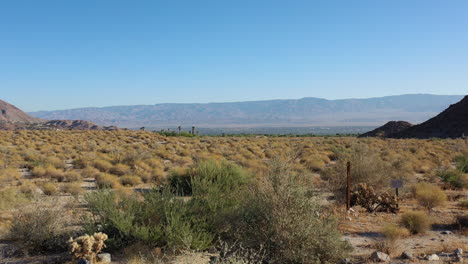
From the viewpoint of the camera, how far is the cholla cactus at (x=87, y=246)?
19.9 ft

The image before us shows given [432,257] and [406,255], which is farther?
[406,255]

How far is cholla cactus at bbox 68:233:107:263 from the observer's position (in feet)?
19.9

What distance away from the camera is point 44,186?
12297 mm

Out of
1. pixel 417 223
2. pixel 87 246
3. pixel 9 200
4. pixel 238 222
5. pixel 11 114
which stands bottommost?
pixel 417 223

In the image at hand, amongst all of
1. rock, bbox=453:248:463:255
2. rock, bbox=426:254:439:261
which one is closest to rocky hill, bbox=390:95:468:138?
rock, bbox=453:248:463:255

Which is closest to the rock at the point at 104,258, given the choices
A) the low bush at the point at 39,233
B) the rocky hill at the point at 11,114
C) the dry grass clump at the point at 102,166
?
the low bush at the point at 39,233

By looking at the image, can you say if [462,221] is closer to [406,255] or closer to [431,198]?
[431,198]

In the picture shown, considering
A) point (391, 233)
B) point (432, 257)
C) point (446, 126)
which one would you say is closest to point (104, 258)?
point (391, 233)

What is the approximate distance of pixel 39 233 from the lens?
6.92m

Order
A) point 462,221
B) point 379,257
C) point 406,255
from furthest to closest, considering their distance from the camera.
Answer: point 462,221, point 406,255, point 379,257

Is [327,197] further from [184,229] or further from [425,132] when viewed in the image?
[425,132]

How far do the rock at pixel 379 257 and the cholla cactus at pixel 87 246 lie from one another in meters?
4.80

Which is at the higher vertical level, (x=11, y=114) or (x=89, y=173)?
(x=11, y=114)

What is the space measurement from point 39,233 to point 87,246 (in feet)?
5.01
